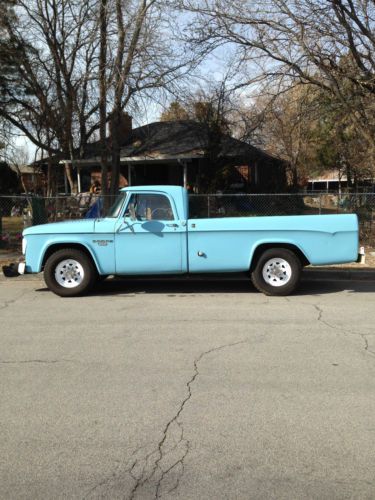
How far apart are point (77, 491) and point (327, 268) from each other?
9.20 m

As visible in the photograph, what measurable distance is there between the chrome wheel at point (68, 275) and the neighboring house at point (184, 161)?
45.6 ft

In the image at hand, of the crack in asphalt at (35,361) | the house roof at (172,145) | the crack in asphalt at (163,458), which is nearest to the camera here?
the crack in asphalt at (163,458)

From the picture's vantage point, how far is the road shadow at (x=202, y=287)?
370 inches

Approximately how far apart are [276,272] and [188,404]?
4905 millimetres

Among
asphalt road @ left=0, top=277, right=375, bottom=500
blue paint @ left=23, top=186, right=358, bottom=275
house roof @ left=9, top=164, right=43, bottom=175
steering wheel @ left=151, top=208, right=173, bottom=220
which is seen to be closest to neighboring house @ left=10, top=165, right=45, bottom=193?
house roof @ left=9, top=164, right=43, bottom=175

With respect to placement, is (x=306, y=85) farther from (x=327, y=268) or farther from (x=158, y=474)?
(x=158, y=474)

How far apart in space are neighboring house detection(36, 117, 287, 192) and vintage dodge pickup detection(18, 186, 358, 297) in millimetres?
13845

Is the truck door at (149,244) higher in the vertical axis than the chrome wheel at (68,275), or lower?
higher

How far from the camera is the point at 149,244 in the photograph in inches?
345

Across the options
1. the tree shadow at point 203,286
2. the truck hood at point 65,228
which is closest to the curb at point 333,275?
the tree shadow at point 203,286

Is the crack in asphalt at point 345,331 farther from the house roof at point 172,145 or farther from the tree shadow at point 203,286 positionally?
the house roof at point 172,145

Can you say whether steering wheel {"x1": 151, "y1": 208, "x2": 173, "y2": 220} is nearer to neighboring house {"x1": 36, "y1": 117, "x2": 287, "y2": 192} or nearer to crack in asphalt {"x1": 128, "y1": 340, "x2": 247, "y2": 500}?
crack in asphalt {"x1": 128, "y1": 340, "x2": 247, "y2": 500}

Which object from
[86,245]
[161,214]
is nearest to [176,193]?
[161,214]

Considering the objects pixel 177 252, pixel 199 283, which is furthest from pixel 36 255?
pixel 199 283
